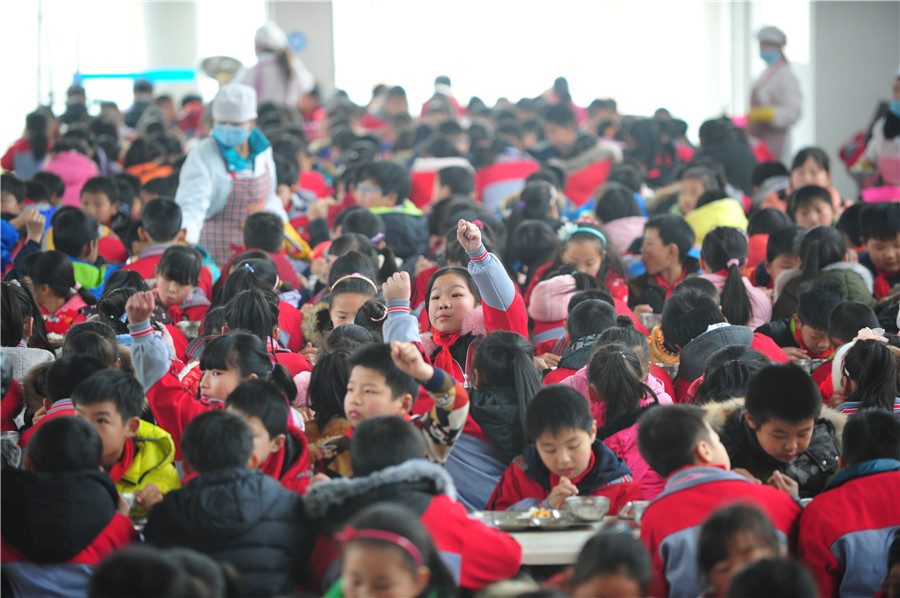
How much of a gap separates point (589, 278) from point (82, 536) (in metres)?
2.41

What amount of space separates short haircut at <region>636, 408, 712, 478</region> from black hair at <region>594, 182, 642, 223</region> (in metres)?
3.63

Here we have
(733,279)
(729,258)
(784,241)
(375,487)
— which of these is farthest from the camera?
(784,241)

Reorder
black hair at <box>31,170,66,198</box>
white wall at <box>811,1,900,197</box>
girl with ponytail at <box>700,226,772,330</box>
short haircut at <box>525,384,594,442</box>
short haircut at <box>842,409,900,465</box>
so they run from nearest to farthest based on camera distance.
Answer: short haircut at <box>842,409,900,465</box>, short haircut at <box>525,384,594,442</box>, girl with ponytail at <box>700,226,772,330</box>, black hair at <box>31,170,66,198</box>, white wall at <box>811,1,900,197</box>

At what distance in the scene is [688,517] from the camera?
7.50ft

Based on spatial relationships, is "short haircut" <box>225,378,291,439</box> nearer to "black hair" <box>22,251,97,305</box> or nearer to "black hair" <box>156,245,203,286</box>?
"black hair" <box>156,245,203,286</box>

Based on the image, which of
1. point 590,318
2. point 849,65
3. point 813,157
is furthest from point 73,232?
point 849,65

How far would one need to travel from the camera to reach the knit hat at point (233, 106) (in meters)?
5.69

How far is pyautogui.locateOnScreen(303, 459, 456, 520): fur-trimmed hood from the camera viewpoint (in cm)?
227

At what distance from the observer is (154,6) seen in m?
15.1

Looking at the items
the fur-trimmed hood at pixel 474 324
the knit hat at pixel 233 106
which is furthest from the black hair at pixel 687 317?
the knit hat at pixel 233 106

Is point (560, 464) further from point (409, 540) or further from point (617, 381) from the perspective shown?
point (409, 540)

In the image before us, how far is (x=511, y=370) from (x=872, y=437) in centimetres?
100

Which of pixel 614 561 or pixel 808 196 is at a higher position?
pixel 808 196

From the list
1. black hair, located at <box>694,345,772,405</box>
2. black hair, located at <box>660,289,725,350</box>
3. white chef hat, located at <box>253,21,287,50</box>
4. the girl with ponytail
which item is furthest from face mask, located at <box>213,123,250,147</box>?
white chef hat, located at <box>253,21,287,50</box>
